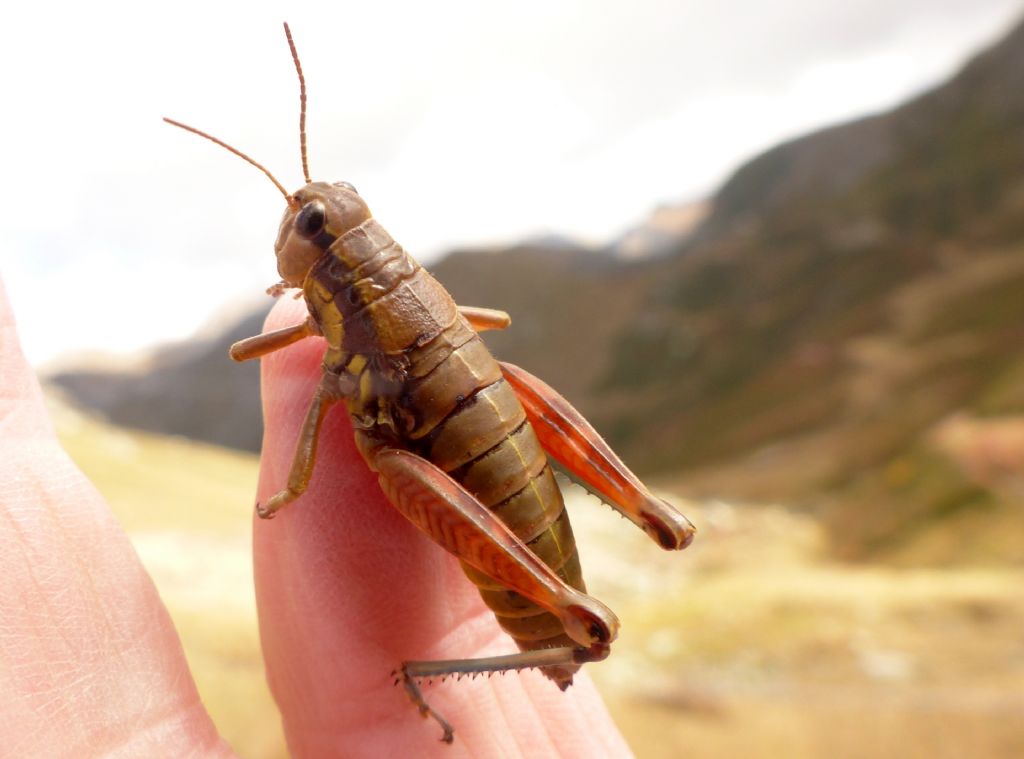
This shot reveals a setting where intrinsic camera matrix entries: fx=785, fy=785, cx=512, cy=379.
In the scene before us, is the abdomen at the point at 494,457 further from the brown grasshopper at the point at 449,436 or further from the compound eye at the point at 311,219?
the compound eye at the point at 311,219

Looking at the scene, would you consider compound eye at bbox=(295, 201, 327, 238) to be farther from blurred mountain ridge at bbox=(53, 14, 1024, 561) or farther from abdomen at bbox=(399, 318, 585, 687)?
blurred mountain ridge at bbox=(53, 14, 1024, 561)

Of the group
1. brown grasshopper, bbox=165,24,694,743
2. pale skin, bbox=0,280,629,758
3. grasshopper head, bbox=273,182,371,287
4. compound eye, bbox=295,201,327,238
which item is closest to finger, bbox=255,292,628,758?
pale skin, bbox=0,280,629,758

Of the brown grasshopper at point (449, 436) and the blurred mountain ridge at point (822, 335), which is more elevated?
the brown grasshopper at point (449, 436)

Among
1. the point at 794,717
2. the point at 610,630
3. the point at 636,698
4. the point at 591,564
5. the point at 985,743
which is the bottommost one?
the point at 591,564

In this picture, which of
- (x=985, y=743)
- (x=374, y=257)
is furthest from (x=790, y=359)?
(x=374, y=257)

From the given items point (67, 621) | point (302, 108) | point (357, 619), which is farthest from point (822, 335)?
point (67, 621)

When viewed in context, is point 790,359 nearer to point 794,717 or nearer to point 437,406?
point 794,717

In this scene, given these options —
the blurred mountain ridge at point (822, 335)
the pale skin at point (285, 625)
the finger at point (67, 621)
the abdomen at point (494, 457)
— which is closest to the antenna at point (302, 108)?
the pale skin at point (285, 625)
